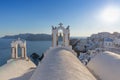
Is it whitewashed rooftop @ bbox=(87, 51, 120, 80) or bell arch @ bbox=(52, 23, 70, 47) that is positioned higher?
bell arch @ bbox=(52, 23, 70, 47)

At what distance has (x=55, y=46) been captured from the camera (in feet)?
54.4

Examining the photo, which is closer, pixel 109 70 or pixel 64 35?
pixel 109 70

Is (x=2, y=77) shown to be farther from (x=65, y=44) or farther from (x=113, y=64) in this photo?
(x=65, y=44)

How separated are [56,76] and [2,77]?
5419 mm

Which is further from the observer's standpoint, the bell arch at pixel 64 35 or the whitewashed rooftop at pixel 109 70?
the bell arch at pixel 64 35

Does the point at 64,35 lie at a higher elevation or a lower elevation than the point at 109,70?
higher

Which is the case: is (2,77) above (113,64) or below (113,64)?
below

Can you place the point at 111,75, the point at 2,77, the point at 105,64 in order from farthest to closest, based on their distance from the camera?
the point at 2,77 < the point at 105,64 < the point at 111,75

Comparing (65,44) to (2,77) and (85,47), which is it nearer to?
(2,77)

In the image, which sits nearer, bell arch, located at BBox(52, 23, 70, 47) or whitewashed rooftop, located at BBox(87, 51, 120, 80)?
whitewashed rooftop, located at BBox(87, 51, 120, 80)

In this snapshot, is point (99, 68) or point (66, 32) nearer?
point (99, 68)

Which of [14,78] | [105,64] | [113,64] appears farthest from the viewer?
[14,78]

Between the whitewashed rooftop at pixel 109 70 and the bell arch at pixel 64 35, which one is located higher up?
the bell arch at pixel 64 35

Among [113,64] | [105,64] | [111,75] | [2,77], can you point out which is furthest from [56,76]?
[2,77]
